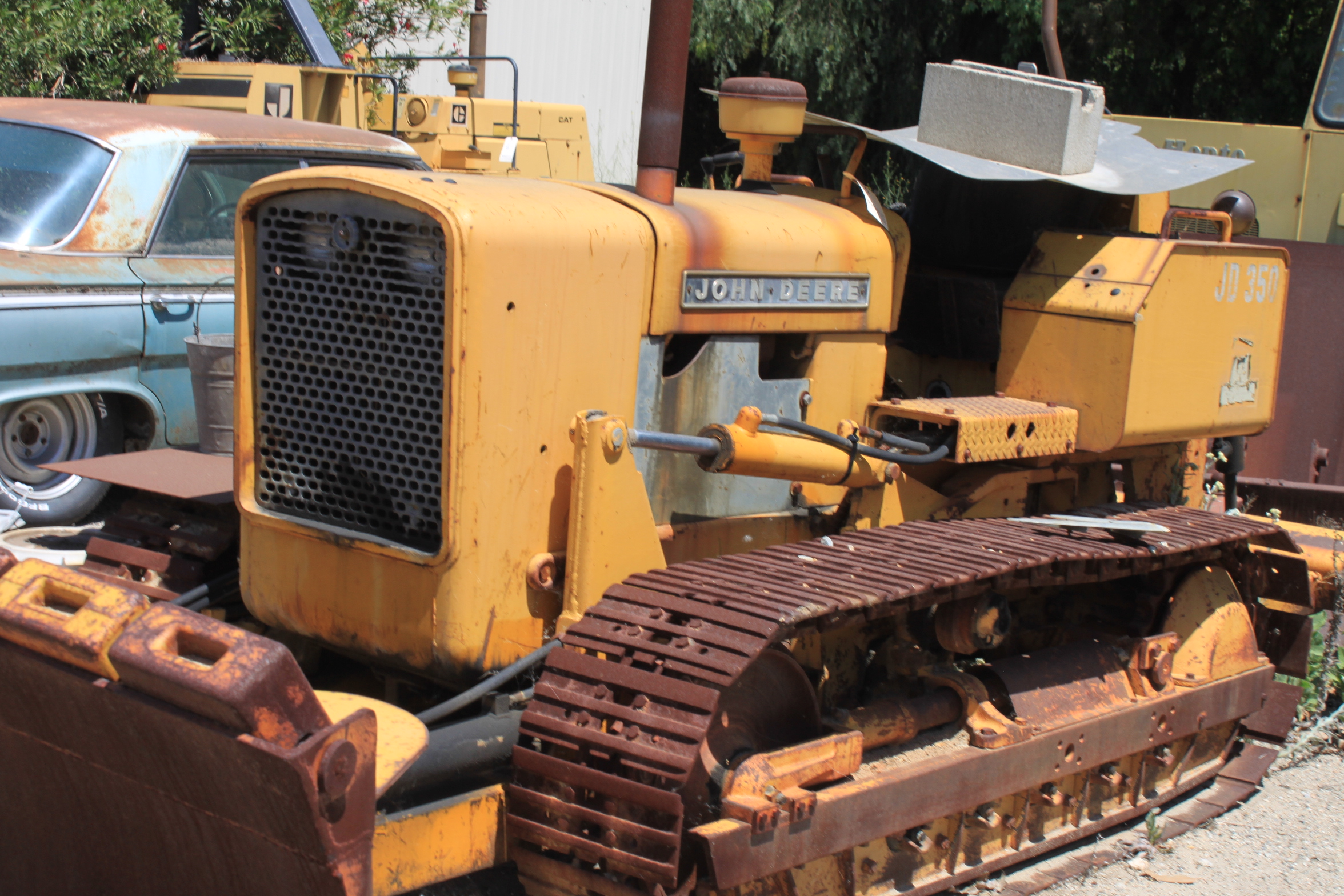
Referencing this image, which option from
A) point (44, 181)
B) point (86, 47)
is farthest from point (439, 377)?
point (86, 47)

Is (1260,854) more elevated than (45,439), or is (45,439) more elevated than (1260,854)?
(45,439)

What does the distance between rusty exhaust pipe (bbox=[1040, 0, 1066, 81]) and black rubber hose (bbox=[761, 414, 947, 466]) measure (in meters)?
1.33

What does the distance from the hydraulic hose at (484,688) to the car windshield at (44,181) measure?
3639 millimetres

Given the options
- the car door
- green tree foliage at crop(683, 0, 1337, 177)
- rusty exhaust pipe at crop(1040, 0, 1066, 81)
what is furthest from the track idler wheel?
green tree foliage at crop(683, 0, 1337, 177)

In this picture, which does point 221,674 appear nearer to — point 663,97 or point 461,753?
point 461,753

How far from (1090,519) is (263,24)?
11.4 meters

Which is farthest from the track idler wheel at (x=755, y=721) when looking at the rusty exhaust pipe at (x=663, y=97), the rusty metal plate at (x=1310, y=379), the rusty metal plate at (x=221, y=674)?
the rusty metal plate at (x=1310, y=379)

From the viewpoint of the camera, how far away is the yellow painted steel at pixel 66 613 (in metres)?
2.45

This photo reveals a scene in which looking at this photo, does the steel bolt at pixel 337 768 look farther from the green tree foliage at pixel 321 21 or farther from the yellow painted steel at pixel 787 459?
the green tree foliage at pixel 321 21

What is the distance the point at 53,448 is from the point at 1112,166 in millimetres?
4366

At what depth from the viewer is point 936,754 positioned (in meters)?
3.81

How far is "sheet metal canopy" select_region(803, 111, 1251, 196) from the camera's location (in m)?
3.96

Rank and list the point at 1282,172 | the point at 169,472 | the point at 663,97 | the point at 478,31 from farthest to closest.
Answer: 1. the point at 478,31
2. the point at 1282,172
3. the point at 169,472
4. the point at 663,97

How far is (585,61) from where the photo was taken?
64.3 feet
